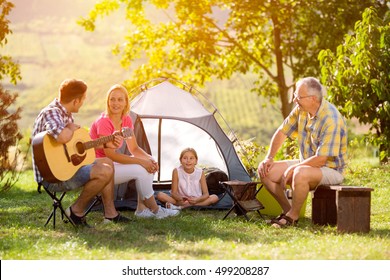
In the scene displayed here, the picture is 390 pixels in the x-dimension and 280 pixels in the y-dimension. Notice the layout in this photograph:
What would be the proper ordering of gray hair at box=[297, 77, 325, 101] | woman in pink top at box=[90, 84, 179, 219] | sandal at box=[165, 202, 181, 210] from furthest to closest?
sandal at box=[165, 202, 181, 210] < woman in pink top at box=[90, 84, 179, 219] < gray hair at box=[297, 77, 325, 101]

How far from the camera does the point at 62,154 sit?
5.20 meters

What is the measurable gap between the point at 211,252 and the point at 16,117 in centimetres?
497

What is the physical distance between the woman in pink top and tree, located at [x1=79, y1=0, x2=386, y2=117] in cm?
747

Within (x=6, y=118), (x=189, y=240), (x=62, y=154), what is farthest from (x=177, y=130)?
(x=189, y=240)

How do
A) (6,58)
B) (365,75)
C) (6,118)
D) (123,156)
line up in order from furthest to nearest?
(6,58) → (365,75) → (6,118) → (123,156)

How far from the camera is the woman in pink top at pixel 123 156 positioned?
5.95 metres

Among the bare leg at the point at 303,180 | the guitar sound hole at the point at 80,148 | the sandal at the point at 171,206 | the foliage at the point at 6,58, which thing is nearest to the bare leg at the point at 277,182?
the bare leg at the point at 303,180

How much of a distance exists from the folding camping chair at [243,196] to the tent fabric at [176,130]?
3.59 ft

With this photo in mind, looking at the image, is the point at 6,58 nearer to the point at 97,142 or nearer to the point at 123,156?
the point at 123,156

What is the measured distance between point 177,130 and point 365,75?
3.10 metres

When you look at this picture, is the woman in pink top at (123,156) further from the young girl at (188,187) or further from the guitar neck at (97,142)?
the young girl at (188,187)

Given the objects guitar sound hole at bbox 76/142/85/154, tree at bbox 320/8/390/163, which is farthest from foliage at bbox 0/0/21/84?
tree at bbox 320/8/390/163

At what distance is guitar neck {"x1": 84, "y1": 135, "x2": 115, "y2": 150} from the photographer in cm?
544

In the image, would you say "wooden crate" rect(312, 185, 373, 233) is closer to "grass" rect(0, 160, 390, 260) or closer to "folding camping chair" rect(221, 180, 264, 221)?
"grass" rect(0, 160, 390, 260)
